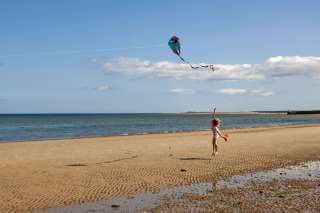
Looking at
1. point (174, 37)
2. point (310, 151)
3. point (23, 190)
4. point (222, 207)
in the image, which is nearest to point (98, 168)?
point (23, 190)

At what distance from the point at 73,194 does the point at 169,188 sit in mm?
2591

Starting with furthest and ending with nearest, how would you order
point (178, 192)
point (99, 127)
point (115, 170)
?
1. point (99, 127)
2. point (115, 170)
3. point (178, 192)

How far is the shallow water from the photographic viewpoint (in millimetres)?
10695

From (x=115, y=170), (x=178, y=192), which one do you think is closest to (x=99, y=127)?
(x=115, y=170)

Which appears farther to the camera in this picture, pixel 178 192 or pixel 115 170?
pixel 115 170

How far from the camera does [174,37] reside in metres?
19.2

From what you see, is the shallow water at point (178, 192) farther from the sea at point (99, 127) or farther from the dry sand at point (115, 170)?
the sea at point (99, 127)

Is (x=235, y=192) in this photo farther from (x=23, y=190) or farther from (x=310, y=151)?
(x=310, y=151)

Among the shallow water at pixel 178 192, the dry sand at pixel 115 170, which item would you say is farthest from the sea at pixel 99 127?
the shallow water at pixel 178 192

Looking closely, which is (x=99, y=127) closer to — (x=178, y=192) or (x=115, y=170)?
(x=115, y=170)

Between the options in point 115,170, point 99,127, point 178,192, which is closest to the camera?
point 178,192

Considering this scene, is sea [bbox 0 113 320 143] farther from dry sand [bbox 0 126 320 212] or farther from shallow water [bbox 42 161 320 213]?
shallow water [bbox 42 161 320 213]

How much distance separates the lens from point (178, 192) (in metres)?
12.6

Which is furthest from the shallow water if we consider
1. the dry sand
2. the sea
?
the sea
